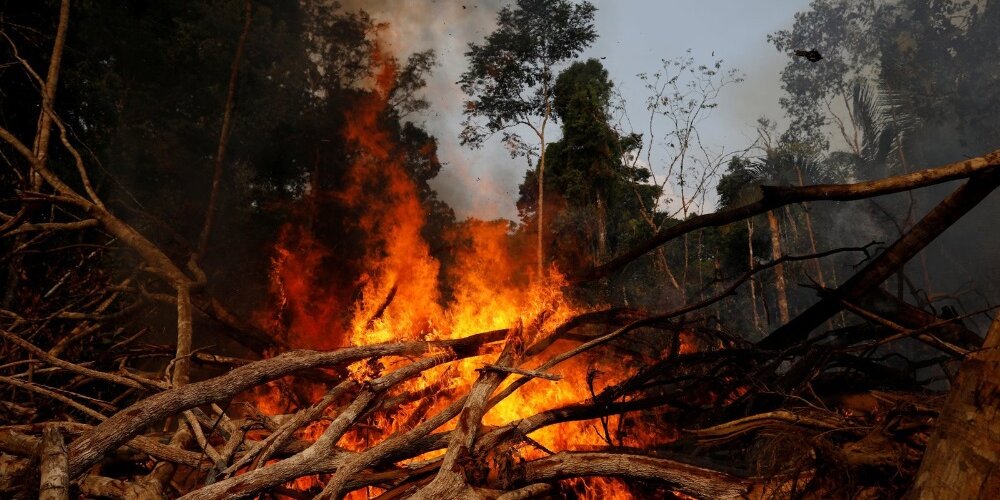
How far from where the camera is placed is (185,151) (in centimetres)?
1927

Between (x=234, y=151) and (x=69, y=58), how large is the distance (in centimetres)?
1139

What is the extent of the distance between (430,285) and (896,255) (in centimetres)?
908

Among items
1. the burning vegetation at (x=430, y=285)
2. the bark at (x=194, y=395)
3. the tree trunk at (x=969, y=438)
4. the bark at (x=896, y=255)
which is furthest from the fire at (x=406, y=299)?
the tree trunk at (x=969, y=438)

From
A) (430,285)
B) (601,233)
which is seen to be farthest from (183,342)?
(601,233)

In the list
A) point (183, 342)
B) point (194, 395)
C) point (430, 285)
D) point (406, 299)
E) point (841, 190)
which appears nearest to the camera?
point (194, 395)

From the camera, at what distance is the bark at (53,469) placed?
2.59 metres

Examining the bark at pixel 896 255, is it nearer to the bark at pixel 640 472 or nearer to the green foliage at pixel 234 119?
the bark at pixel 640 472

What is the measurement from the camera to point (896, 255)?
186 inches

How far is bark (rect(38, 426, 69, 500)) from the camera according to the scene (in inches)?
102


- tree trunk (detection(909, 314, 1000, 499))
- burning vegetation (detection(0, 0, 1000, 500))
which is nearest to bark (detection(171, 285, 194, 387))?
burning vegetation (detection(0, 0, 1000, 500))

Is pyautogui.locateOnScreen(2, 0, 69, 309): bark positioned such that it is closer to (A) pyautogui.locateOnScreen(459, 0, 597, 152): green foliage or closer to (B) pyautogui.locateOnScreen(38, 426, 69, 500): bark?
(B) pyautogui.locateOnScreen(38, 426, 69, 500): bark

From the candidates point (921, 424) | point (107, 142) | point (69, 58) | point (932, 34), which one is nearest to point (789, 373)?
point (921, 424)

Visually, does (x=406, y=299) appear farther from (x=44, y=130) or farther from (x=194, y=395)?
(x=194, y=395)

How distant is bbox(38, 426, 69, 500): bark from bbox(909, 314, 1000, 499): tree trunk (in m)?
4.54
